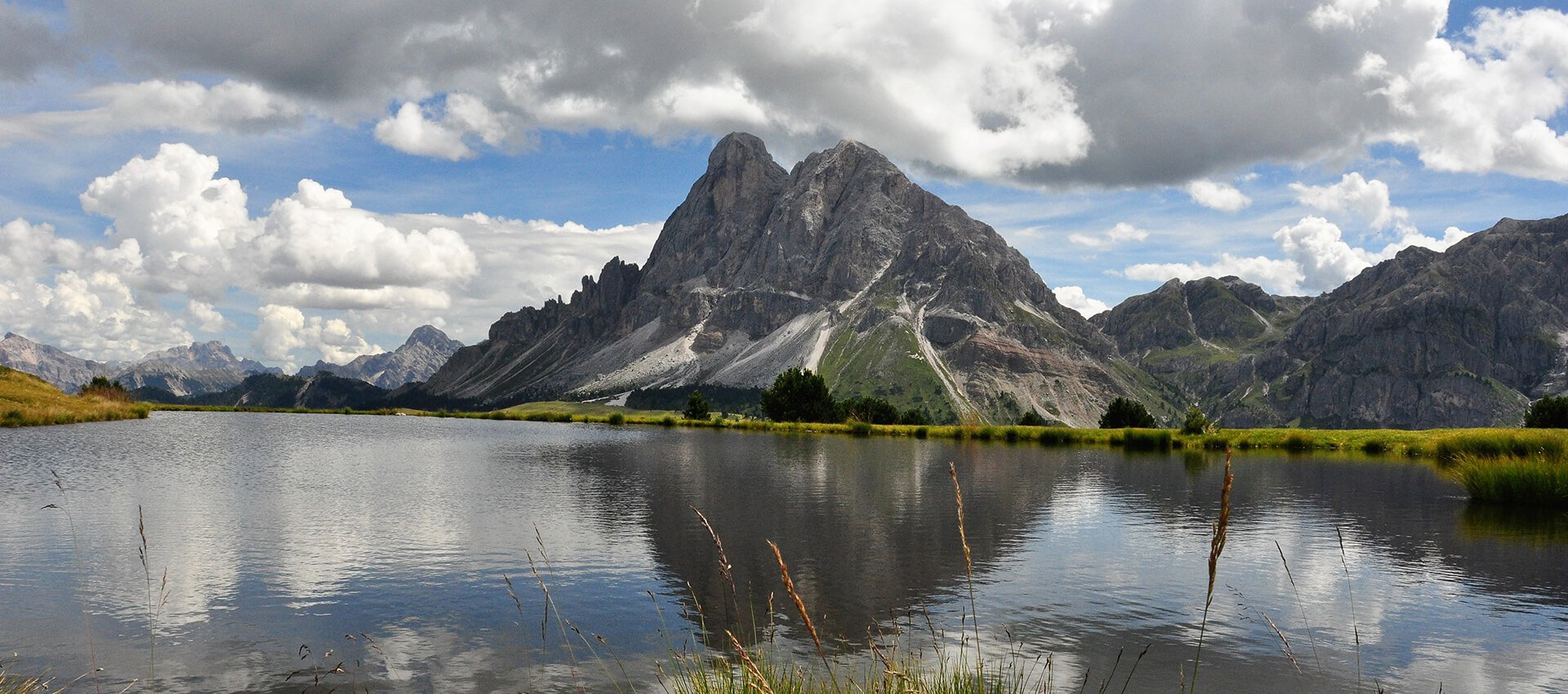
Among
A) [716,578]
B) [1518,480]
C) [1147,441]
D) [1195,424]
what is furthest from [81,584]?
[1195,424]

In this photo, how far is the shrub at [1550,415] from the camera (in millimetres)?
105750

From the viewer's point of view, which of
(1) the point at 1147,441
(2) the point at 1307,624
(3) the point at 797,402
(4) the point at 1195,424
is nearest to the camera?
(2) the point at 1307,624

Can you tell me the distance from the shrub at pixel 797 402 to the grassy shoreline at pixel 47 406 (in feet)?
340

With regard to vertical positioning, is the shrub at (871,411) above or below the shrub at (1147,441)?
above

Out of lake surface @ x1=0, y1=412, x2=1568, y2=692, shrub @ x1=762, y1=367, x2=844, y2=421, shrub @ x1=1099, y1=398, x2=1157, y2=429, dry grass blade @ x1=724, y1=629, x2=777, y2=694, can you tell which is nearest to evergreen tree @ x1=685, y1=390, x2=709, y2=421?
shrub @ x1=762, y1=367, x2=844, y2=421

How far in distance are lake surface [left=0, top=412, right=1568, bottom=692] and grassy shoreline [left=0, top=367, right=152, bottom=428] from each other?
53.9 m

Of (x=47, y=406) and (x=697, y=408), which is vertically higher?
(x=697, y=408)

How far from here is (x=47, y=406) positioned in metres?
107

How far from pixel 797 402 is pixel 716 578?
474 ft

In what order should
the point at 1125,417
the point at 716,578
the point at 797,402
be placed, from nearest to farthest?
the point at 716,578
the point at 1125,417
the point at 797,402

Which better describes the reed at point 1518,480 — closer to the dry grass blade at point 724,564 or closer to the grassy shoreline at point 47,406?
the dry grass blade at point 724,564

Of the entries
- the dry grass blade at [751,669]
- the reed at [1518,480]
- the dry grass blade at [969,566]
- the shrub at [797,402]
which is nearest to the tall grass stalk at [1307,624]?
the dry grass blade at [969,566]

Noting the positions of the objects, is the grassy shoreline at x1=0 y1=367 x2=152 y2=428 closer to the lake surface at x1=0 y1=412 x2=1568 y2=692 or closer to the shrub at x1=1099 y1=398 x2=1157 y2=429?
the lake surface at x1=0 y1=412 x2=1568 y2=692

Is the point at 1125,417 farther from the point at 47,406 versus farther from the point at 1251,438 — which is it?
the point at 47,406
